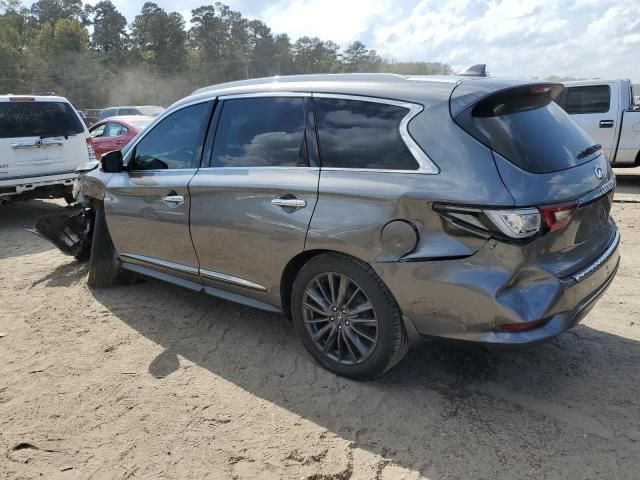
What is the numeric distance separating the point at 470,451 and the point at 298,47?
8248 cm

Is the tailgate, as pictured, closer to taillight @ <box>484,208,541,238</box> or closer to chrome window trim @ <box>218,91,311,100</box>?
chrome window trim @ <box>218,91,311,100</box>

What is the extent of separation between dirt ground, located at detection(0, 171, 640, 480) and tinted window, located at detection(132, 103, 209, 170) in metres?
1.27

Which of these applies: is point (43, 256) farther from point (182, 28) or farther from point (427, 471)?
point (182, 28)

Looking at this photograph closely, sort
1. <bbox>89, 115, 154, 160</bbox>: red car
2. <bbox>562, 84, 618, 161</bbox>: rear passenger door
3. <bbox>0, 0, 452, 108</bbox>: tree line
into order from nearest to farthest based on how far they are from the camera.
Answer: <bbox>562, 84, 618, 161</bbox>: rear passenger door → <bbox>89, 115, 154, 160</bbox>: red car → <bbox>0, 0, 452, 108</bbox>: tree line

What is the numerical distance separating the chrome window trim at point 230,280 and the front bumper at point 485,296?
3.32 feet

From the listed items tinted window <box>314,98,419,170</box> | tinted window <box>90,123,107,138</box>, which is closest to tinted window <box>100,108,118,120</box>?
tinted window <box>90,123,107,138</box>

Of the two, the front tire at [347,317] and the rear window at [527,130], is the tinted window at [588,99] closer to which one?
the rear window at [527,130]

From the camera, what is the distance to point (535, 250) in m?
2.53

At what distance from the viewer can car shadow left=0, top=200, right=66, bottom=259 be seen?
6621 mm

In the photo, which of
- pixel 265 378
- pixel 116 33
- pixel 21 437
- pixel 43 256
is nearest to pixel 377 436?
pixel 265 378

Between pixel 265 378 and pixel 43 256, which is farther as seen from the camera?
pixel 43 256

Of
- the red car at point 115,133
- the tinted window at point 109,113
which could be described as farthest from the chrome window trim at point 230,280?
the tinted window at point 109,113

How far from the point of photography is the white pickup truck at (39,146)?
7574 mm

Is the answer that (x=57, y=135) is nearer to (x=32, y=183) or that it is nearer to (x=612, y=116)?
(x=32, y=183)
